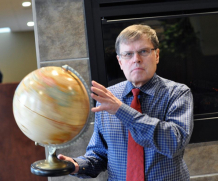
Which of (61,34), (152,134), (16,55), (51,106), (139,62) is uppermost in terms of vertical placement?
(16,55)

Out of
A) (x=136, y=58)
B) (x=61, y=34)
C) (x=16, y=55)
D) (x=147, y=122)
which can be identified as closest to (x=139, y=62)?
(x=136, y=58)

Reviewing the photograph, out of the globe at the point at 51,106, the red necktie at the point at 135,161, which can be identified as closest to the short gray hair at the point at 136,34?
the red necktie at the point at 135,161

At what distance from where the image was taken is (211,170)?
7.54ft

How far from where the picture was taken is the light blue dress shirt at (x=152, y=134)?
1.31m

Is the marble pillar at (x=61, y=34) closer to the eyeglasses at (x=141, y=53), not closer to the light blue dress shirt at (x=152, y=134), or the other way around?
the light blue dress shirt at (x=152, y=134)

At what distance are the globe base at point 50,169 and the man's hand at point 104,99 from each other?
280mm

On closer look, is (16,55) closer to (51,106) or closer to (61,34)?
(61,34)

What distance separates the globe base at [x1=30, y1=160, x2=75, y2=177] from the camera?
3.93ft

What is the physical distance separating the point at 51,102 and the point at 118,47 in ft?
1.95

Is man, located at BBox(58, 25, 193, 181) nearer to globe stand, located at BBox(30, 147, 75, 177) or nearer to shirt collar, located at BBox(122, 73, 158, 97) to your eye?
shirt collar, located at BBox(122, 73, 158, 97)

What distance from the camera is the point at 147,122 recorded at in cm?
129

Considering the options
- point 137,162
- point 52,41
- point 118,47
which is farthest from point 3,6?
point 137,162

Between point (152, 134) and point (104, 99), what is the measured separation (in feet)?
0.89

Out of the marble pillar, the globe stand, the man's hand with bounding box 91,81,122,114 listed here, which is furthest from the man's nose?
the marble pillar
